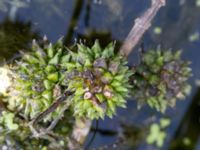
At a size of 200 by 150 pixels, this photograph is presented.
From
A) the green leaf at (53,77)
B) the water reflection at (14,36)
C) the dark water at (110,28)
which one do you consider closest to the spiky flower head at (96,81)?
the green leaf at (53,77)

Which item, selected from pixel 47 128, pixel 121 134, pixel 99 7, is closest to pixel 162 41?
pixel 99 7

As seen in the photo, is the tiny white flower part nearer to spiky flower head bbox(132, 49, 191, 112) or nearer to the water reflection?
the water reflection

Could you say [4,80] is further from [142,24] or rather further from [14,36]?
[142,24]

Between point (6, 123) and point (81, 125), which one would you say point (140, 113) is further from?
point (6, 123)

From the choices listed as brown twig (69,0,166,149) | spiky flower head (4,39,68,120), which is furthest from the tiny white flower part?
Answer: brown twig (69,0,166,149)

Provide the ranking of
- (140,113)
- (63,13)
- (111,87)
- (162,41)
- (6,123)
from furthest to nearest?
(140,113) < (162,41) < (63,13) < (6,123) < (111,87)

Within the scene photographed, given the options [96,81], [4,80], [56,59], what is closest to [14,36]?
[4,80]

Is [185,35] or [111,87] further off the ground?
[185,35]
